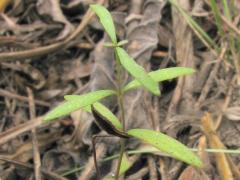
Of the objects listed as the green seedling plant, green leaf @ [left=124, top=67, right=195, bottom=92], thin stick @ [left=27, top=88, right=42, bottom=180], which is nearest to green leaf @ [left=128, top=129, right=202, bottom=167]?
the green seedling plant

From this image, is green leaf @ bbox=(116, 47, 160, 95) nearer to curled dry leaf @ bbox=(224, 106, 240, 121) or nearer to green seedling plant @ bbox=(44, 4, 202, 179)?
green seedling plant @ bbox=(44, 4, 202, 179)

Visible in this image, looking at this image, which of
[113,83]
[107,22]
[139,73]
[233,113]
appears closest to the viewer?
[139,73]

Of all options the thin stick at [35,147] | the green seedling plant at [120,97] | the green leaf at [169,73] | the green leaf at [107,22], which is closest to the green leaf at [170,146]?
the green seedling plant at [120,97]

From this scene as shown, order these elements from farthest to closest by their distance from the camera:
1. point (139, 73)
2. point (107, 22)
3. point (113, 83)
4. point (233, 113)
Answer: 1. point (113, 83)
2. point (233, 113)
3. point (107, 22)
4. point (139, 73)

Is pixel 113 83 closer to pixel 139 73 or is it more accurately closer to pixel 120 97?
pixel 120 97

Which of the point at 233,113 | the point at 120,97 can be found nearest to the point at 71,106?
the point at 120,97

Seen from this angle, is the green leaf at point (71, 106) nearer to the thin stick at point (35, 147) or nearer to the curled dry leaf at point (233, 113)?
the thin stick at point (35, 147)
